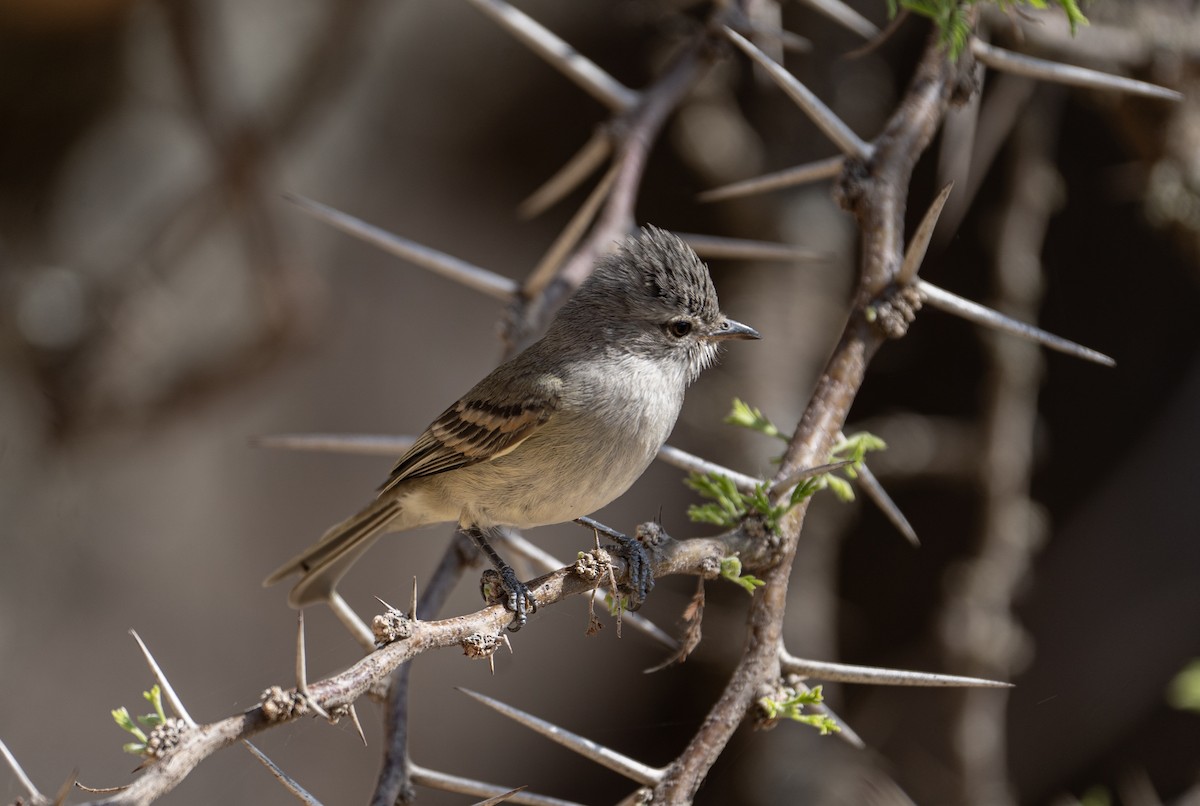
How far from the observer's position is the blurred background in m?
5.63

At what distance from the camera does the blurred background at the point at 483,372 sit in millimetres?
5629

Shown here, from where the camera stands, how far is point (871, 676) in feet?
8.05

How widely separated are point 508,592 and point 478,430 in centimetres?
76

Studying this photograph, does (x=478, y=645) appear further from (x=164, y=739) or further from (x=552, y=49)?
(x=552, y=49)

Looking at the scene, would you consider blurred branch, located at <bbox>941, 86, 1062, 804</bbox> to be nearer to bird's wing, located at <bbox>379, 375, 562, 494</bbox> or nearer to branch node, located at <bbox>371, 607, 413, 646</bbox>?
bird's wing, located at <bbox>379, 375, 562, 494</bbox>

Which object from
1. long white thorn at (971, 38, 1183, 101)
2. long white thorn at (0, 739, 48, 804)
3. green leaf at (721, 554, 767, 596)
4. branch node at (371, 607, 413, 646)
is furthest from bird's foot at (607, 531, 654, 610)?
long white thorn at (971, 38, 1183, 101)

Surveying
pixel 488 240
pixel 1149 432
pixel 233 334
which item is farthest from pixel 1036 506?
pixel 233 334

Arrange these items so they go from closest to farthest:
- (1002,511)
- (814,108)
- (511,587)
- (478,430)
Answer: (814,108), (511,587), (478,430), (1002,511)

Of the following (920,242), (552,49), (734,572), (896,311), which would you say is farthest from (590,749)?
(552,49)

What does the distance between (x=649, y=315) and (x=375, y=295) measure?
449 centimetres

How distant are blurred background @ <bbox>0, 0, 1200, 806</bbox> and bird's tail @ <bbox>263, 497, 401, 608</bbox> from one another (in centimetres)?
211

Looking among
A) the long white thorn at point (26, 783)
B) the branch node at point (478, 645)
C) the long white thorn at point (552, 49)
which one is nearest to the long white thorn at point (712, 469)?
the branch node at point (478, 645)

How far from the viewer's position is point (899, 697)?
636 centimetres

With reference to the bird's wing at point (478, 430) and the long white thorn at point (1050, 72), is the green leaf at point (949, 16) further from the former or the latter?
the bird's wing at point (478, 430)
